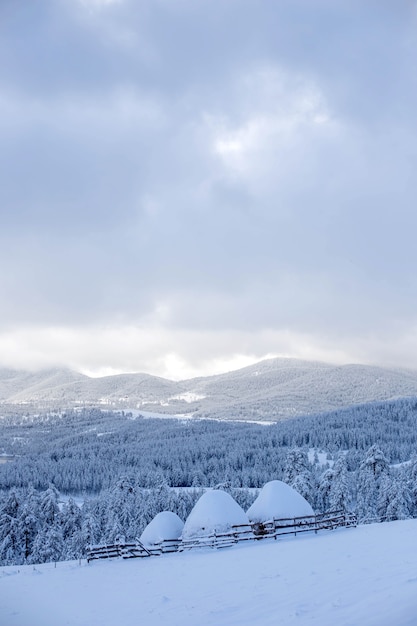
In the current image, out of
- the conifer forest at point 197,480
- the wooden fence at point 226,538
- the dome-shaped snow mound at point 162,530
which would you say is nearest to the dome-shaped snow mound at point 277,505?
the wooden fence at point 226,538

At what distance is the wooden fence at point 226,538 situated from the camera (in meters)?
36.6

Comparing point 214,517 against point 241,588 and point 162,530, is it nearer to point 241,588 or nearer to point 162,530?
point 162,530

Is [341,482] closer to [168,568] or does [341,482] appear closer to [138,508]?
[138,508]

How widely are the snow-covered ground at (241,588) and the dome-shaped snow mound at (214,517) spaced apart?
5287mm

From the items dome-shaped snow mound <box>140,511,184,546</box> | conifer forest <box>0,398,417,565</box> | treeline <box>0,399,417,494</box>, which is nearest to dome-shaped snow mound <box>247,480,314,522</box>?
dome-shaped snow mound <box>140,511,184,546</box>

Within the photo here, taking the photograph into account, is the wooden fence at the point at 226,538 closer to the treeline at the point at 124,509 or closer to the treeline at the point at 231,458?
the treeline at the point at 124,509

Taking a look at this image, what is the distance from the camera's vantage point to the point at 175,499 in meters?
84.1

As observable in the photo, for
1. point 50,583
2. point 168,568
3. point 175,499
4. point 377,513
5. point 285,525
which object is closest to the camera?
point 50,583

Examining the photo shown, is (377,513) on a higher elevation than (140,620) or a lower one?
lower

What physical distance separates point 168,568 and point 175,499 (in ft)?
189

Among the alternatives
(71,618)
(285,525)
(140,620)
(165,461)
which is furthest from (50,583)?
(165,461)

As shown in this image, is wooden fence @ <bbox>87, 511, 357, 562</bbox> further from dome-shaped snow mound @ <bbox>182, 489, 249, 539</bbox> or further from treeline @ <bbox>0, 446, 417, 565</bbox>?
treeline @ <bbox>0, 446, 417, 565</bbox>

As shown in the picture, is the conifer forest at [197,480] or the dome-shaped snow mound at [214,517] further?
the conifer forest at [197,480]

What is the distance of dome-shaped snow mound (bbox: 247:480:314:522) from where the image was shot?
134 ft
